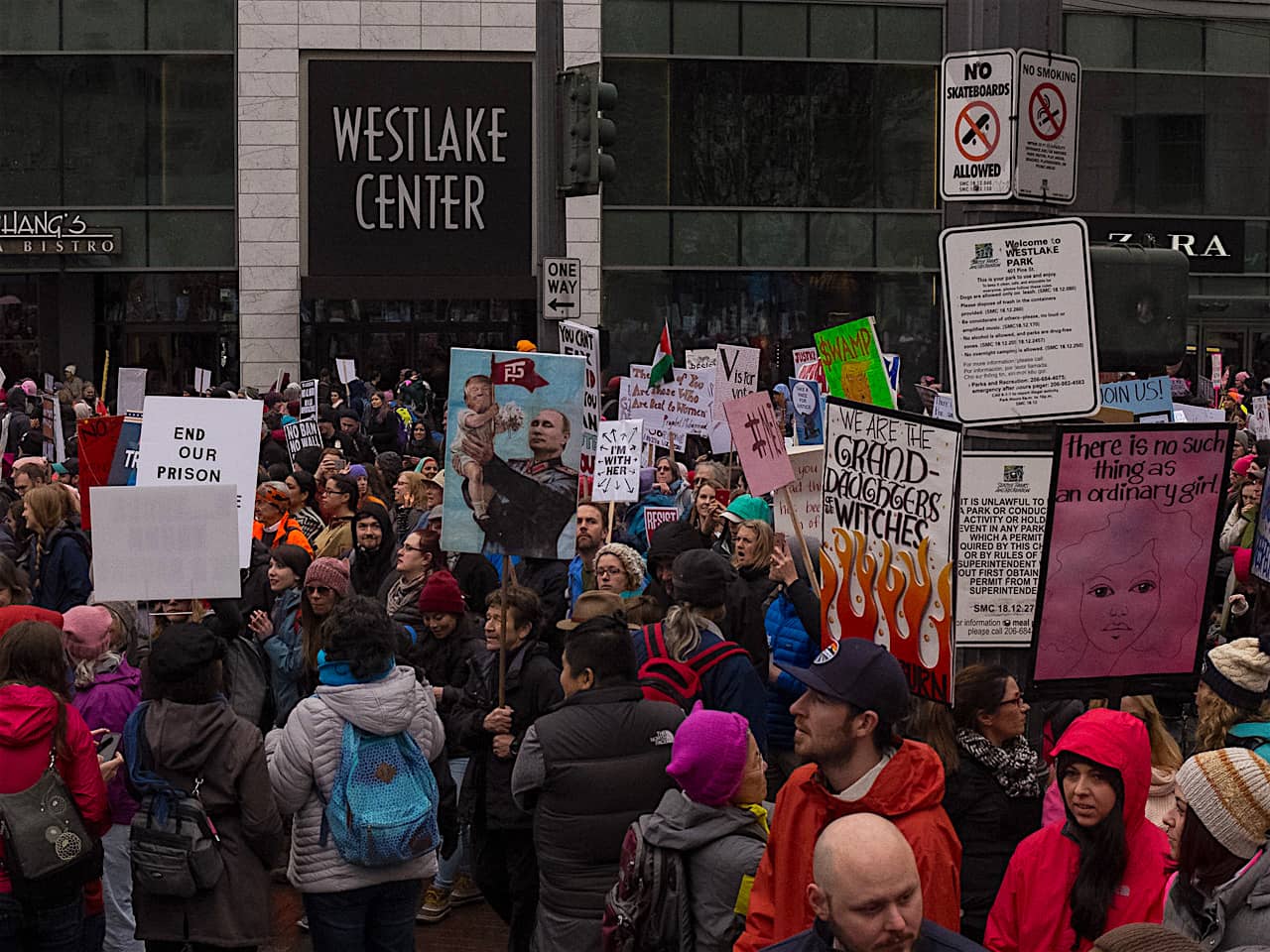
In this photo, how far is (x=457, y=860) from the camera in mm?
8469

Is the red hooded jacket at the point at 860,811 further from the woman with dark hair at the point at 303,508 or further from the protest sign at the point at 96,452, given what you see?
→ the woman with dark hair at the point at 303,508

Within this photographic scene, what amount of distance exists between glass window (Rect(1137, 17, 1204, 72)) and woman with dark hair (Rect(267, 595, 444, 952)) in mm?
33063

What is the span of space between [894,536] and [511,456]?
8.95 ft

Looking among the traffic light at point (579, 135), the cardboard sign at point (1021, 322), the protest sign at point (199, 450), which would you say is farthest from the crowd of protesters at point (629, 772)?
the traffic light at point (579, 135)

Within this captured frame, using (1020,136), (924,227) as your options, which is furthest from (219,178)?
(1020,136)

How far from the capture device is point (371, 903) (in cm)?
629

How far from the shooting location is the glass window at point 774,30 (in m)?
34.5

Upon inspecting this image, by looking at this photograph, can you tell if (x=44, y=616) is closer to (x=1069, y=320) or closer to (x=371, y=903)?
(x=371, y=903)

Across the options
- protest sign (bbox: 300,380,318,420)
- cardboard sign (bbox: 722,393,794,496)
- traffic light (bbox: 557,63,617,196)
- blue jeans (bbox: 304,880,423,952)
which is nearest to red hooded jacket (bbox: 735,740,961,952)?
blue jeans (bbox: 304,880,423,952)

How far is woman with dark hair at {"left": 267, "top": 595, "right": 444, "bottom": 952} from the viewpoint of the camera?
607 centimetres

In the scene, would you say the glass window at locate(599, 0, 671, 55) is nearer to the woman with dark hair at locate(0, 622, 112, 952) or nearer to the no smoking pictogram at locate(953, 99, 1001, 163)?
the woman with dark hair at locate(0, 622, 112, 952)

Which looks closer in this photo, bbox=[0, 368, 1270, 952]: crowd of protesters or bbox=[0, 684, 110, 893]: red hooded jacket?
bbox=[0, 368, 1270, 952]: crowd of protesters

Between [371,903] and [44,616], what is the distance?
5.71ft

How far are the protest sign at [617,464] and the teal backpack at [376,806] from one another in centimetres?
553
